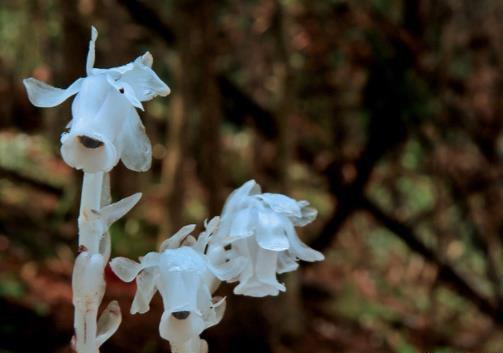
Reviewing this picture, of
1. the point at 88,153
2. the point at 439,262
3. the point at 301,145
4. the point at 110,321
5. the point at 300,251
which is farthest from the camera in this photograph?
the point at 301,145

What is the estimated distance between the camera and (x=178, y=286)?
3.14 ft

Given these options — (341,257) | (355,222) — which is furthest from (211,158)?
(341,257)

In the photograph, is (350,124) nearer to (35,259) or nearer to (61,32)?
(61,32)

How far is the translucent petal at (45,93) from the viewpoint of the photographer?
0.94 m

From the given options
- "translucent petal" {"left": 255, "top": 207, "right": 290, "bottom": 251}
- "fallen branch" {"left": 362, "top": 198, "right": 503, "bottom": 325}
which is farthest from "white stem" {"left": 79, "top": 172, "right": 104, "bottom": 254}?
"fallen branch" {"left": 362, "top": 198, "right": 503, "bottom": 325}

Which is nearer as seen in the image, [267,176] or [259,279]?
[259,279]

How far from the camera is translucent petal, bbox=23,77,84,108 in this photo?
94 cm

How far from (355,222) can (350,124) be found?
837 mm

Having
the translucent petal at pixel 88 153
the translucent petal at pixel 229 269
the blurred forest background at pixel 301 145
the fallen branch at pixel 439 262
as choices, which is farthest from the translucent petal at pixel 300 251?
the fallen branch at pixel 439 262

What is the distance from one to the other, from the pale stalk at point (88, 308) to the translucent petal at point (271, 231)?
0.21 meters

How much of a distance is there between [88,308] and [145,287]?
84mm

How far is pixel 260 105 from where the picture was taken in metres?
3.25

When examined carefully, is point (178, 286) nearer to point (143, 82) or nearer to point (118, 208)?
point (118, 208)

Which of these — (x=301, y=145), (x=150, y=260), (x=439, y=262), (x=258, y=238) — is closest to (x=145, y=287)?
(x=150, y=260)
